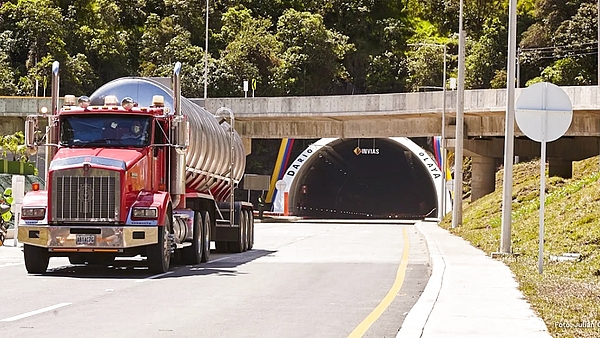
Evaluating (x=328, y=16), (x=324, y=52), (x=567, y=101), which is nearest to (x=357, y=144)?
(x=324, y=52)

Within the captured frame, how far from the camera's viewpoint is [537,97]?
1941 centimetres

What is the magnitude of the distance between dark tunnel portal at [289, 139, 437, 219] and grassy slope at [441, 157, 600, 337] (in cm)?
4205

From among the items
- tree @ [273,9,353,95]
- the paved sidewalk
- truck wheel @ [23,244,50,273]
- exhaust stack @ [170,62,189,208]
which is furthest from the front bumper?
tree @ [273,9,353,95]

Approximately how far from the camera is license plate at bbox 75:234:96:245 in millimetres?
20828

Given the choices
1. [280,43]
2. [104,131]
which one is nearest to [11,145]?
[104,131]


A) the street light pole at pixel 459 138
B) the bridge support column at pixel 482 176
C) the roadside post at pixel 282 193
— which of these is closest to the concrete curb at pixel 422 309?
the street light pole at pixel 459 138

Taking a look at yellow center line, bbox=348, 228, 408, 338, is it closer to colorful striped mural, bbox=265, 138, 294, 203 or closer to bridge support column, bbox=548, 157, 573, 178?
bridge support column, bbox=548, 157, 573, 178

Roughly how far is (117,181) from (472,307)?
886 cm

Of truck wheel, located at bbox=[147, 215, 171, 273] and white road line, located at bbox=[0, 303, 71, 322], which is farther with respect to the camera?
truck wheel, located at bbox=[147, 215, 171, 273]

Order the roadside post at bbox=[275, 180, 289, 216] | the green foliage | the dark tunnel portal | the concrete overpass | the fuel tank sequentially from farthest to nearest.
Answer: the dark tunnel portal → the roadside post at bbox=[275, 180, 289, 216] → the concrete overpass → the green foliage → the fuel tank

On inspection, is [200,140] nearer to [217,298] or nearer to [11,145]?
[217,298]

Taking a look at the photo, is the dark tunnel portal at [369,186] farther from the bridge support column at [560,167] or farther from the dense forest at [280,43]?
the bridge support column at [560,167]

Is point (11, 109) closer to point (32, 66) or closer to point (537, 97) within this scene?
point (32, 66)

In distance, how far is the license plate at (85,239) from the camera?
68.3ft
